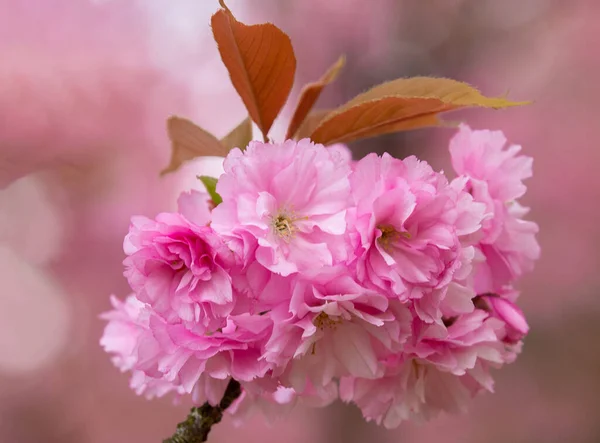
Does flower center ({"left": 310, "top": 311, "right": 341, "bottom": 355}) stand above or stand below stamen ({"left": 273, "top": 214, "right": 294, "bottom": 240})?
below

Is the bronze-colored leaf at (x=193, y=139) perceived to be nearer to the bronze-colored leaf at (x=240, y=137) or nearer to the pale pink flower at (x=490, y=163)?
the bronze-colored leaf at (x=240, y=137)

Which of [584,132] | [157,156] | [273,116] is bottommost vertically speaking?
[273,116]

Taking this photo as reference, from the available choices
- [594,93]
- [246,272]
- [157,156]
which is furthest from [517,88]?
[246,272]

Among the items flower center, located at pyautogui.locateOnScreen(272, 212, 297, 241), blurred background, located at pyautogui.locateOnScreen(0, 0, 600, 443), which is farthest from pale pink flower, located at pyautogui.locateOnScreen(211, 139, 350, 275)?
blurred background, located at pyautogui.locateOnScreen(0, 0, 600, 443)

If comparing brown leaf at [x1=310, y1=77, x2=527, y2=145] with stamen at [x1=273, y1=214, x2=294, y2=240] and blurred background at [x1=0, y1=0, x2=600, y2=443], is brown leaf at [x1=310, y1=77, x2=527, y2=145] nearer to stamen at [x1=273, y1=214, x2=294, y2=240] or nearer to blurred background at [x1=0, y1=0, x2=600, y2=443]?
stamen at [x1=273, y1=214, x2=294, y2=240]

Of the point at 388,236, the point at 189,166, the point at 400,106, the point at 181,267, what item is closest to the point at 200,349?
the point at 181,267

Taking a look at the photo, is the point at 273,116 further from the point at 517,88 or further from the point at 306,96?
the point at 517,88
